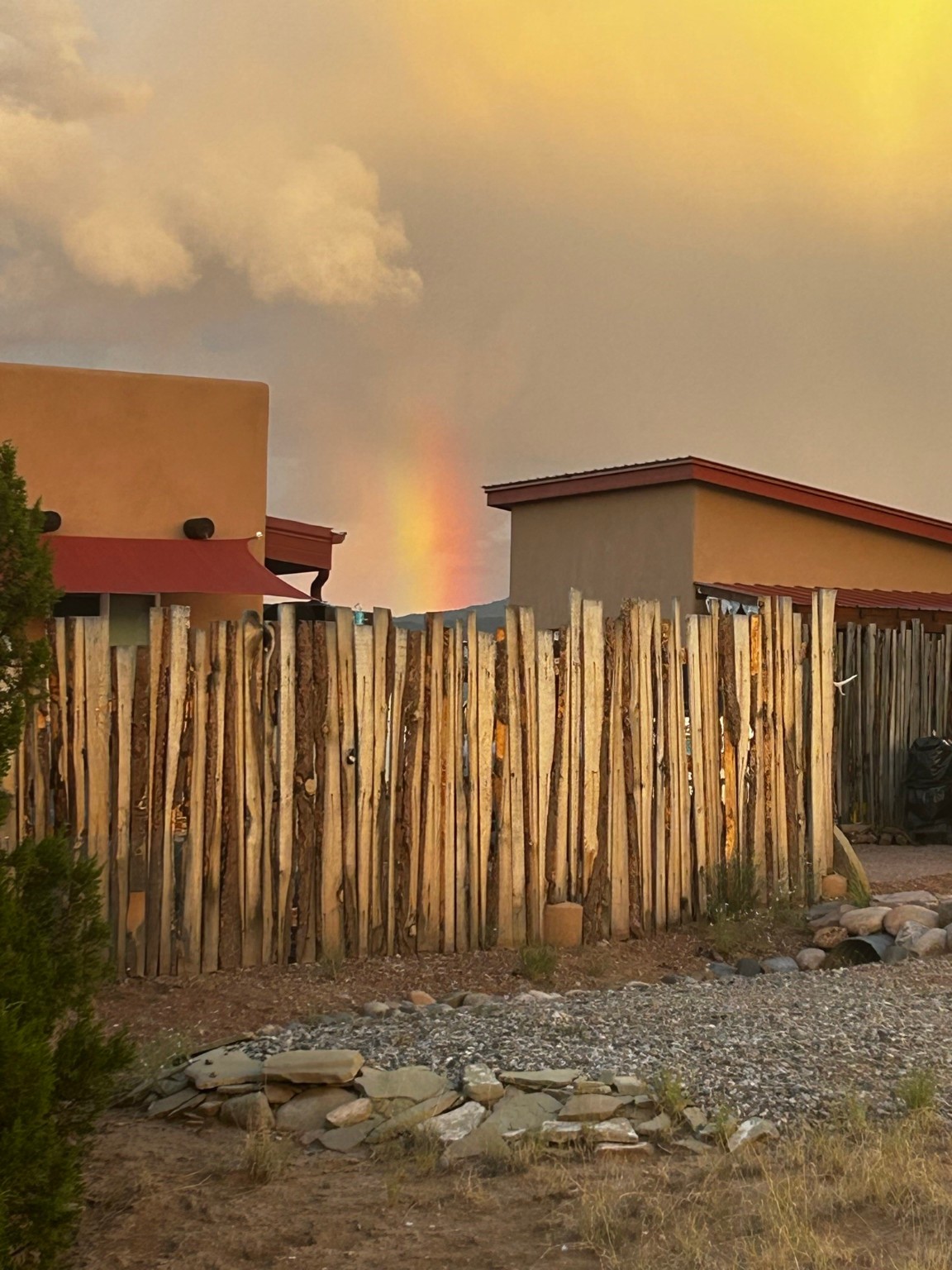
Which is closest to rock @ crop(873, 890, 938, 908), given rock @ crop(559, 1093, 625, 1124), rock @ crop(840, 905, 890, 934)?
rock @ crop(840, 905, 890, 934)

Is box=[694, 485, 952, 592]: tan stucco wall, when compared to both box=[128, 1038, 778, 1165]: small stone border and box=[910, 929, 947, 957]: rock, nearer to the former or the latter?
box=[910, 929, 947, 957]: rock

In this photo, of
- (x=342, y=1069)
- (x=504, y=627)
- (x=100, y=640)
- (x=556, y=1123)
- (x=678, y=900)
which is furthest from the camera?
(x=678, y=900)

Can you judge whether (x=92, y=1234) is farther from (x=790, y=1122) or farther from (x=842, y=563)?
(x=842, y=563)

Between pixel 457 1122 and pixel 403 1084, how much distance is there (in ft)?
1.14

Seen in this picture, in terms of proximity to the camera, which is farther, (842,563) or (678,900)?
(842,563)

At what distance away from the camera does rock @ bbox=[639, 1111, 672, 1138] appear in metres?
4.65

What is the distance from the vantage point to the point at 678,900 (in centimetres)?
867

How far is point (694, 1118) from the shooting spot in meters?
4.74

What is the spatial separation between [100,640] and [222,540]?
809cm

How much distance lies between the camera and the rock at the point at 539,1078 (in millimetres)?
5012

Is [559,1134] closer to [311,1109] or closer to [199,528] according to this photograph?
[311,1109]

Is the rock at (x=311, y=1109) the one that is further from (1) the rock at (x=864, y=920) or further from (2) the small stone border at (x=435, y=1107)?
(1) the rock at (x=864, y=920)

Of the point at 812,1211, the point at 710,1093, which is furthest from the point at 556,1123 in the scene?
the point at 812,1211

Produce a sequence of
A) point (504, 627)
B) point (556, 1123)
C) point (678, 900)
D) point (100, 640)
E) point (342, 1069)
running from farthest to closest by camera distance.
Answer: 1. point (678, 900)
2. point (504, 627)
3. point (100, 640)
4. point (342, 1069)
5. point (556, 1123)
